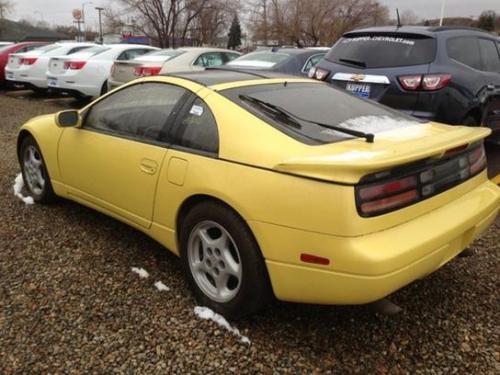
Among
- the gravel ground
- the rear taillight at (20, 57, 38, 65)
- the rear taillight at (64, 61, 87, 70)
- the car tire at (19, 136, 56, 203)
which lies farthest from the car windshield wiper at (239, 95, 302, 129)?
the rear taillight at (20, 57, 38, 65)

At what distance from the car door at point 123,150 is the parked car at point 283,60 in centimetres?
479

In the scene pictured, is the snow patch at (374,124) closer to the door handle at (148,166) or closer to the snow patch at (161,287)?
the door handle at (148,166)

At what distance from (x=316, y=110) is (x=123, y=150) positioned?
4.28 feet

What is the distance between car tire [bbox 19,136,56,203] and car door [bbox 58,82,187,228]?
0.42 meters

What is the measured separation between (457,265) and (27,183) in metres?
3.72

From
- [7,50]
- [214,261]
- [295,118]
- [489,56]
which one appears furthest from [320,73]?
[7,50]

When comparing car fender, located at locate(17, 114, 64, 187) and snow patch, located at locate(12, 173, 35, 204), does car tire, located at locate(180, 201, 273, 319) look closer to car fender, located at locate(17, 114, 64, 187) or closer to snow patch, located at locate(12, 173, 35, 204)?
car fender, located at locate(17, 114, 64, 187)

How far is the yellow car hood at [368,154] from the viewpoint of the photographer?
2211mm

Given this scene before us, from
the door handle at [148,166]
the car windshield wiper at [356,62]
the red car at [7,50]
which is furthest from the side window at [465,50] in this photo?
the red car at [7,50]

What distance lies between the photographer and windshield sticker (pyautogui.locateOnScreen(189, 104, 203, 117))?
9.70ft

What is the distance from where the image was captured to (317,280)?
234cm

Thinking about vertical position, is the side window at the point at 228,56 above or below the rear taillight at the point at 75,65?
above

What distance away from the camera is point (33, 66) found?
12.6m

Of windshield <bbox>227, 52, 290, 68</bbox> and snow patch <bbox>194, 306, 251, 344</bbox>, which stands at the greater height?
windshield <bbox>227, 52, 290, 68</bbox>
